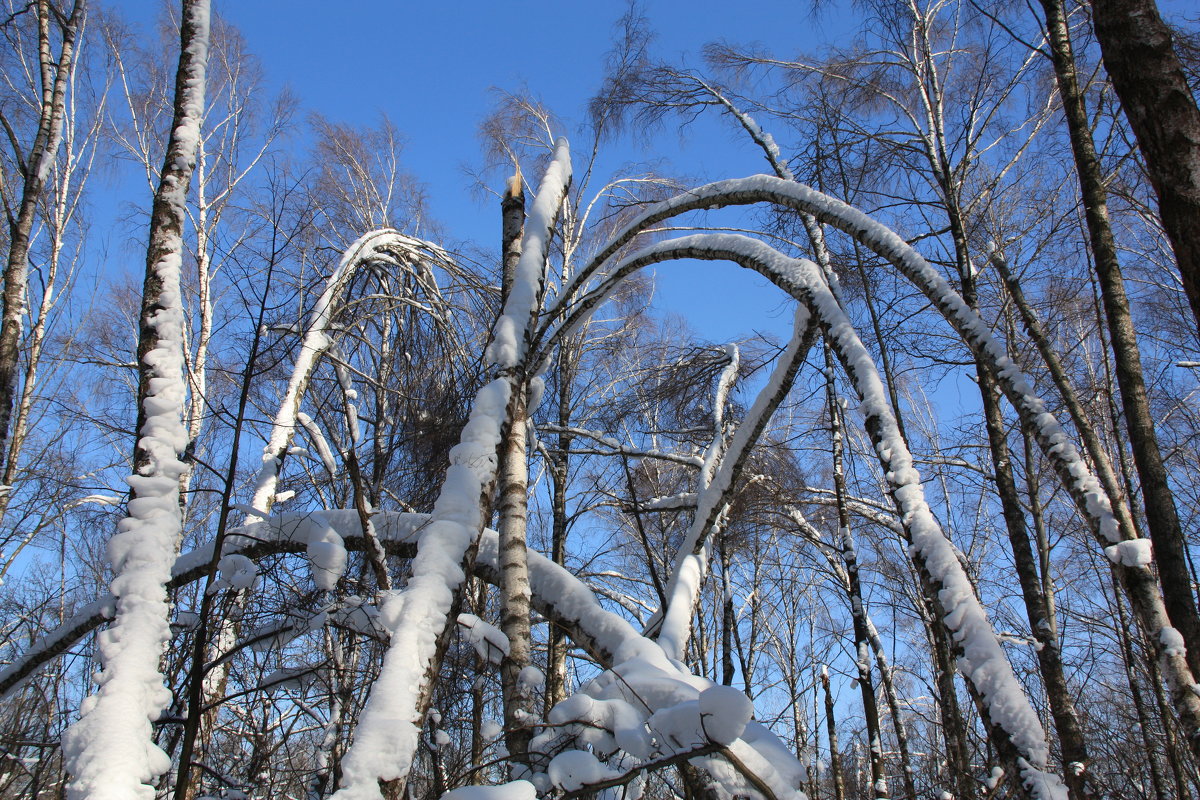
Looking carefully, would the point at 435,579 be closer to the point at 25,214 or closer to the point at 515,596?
the point at 515,596

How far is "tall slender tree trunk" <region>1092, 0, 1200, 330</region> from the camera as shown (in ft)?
7.72

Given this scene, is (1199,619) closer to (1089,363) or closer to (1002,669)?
(1002,669)

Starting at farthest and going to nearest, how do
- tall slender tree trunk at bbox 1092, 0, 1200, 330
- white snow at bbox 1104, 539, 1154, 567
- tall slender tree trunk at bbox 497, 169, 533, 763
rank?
white snow at bbox 1104, 539, 1154, 567 → tall slender tree trunk at bbox 497, 169, 533, 763 → tall slender tree trunk at bbox 1092, 0, 1200, 330

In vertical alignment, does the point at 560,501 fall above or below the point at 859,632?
above

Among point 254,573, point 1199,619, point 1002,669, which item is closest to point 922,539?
point 1002,669

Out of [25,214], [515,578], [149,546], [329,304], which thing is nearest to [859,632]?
[515,578]

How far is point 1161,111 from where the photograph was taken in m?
2.52

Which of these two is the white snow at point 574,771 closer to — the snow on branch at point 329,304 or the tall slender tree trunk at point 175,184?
the tall slender tree trunk at point 175,184

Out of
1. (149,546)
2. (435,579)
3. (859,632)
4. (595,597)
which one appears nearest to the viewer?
(435,579)

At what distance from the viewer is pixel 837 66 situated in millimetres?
7574

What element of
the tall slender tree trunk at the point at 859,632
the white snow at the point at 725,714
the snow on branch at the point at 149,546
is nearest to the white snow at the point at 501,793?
the white snow at the point at 725,714

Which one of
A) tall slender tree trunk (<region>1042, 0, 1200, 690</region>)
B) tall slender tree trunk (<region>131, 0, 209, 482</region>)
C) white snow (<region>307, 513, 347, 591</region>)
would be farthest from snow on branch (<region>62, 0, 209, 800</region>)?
tall slender tree trunk (<region>1042, 0, 1200, 690</region>)

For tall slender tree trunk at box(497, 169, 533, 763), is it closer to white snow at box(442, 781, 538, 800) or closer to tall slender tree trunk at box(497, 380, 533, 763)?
tall slender tree trunk at box(497, 380, 533, 763)

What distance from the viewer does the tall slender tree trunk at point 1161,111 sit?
235 cm
